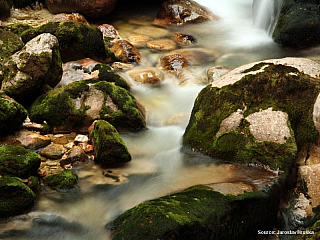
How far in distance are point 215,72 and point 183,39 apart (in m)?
2.77

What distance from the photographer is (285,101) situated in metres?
6.04

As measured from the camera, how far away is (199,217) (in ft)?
14.3

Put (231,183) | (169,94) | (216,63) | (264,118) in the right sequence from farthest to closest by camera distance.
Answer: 1. (216,63)
2. (169,94)
3. (264,118)
4. (231,183)

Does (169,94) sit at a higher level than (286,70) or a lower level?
lower

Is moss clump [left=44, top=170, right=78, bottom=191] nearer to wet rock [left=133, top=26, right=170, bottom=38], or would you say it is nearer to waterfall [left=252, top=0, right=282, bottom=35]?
wet rock [left=133, top=26, right=170, bottom=38]

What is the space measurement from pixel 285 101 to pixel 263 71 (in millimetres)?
654

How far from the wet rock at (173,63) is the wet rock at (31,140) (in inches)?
159

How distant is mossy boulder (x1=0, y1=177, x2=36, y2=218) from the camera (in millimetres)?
4723

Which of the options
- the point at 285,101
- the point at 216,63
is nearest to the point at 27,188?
the point at 285,101

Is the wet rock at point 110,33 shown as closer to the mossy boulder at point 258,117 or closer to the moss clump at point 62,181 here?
the mossy boulder at point 258,117

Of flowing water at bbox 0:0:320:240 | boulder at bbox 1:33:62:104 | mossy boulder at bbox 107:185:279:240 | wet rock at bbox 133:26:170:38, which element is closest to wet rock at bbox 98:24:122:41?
wet rock at bbox 133:26:170:38

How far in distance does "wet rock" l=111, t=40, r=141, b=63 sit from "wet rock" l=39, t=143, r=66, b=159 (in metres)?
4.18

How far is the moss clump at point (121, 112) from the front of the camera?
23.1ft

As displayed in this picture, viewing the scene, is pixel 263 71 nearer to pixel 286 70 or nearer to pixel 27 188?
pixel 286 70
